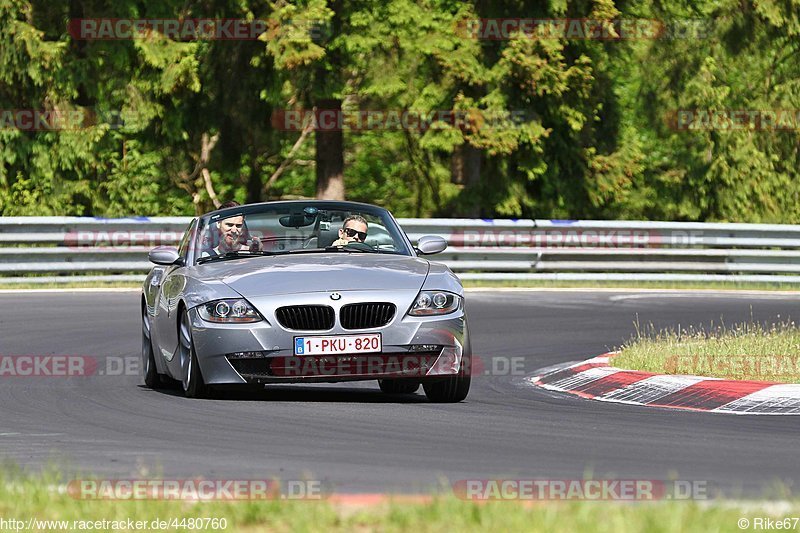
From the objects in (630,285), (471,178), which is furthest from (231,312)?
(471,178)

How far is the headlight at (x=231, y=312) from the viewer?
11008 mm

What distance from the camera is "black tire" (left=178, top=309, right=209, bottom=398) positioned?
11.4 metres

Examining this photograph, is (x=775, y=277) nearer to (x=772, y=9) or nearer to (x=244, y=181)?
(x=772, y=9)

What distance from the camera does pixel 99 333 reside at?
1745 centimetres

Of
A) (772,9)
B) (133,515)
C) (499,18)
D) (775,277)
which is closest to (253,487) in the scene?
(133,515)

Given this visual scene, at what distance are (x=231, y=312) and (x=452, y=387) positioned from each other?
5.37ft

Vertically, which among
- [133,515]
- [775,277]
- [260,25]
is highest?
[260,25]

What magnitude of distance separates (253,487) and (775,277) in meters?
21.1

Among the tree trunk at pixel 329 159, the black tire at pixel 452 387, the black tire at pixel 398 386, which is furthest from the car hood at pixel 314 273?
the tree trunk at pixel 329 159

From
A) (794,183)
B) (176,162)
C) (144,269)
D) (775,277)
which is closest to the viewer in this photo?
(144,269)

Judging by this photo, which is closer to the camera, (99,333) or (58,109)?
(99,333)

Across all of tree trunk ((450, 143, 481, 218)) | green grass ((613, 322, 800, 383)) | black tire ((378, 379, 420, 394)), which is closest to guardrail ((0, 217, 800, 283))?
tree trunk ((450, 143, 481, 218))

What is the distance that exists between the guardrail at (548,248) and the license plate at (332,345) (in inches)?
573

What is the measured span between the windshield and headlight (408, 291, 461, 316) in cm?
121
